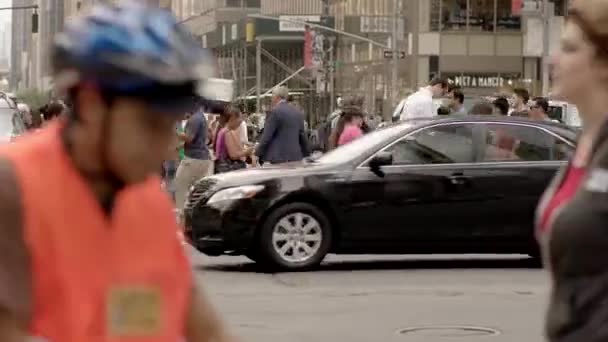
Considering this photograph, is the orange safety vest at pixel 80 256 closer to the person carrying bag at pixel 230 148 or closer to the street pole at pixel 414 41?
the person carrying bag at pixel 230 148

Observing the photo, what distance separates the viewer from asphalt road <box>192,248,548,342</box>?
10.6 meters

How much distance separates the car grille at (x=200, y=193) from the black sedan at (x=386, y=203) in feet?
0.08

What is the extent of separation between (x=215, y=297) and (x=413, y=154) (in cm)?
274

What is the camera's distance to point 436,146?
14.5 m

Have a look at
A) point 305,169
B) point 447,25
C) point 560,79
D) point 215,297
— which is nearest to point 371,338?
point 215,297

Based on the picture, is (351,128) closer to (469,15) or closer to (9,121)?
(9,121)

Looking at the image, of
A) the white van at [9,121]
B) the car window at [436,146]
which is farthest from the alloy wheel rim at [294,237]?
the white van at [9,121]

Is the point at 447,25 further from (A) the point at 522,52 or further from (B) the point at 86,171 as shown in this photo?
(B) the point at 86,171

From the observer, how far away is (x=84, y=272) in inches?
102

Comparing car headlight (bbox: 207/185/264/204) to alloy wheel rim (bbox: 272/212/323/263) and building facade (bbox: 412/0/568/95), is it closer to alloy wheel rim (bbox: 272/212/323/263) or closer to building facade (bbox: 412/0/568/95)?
alloy wheel rim (bbox: 272/212/323/263)

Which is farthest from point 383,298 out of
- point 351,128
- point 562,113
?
point 562,113

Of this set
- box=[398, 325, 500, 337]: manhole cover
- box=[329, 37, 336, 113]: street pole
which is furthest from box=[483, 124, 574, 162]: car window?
box=[329, 37, 336, 113]: street pole

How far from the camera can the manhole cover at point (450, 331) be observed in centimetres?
1052

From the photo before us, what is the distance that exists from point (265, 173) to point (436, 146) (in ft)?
5.15
